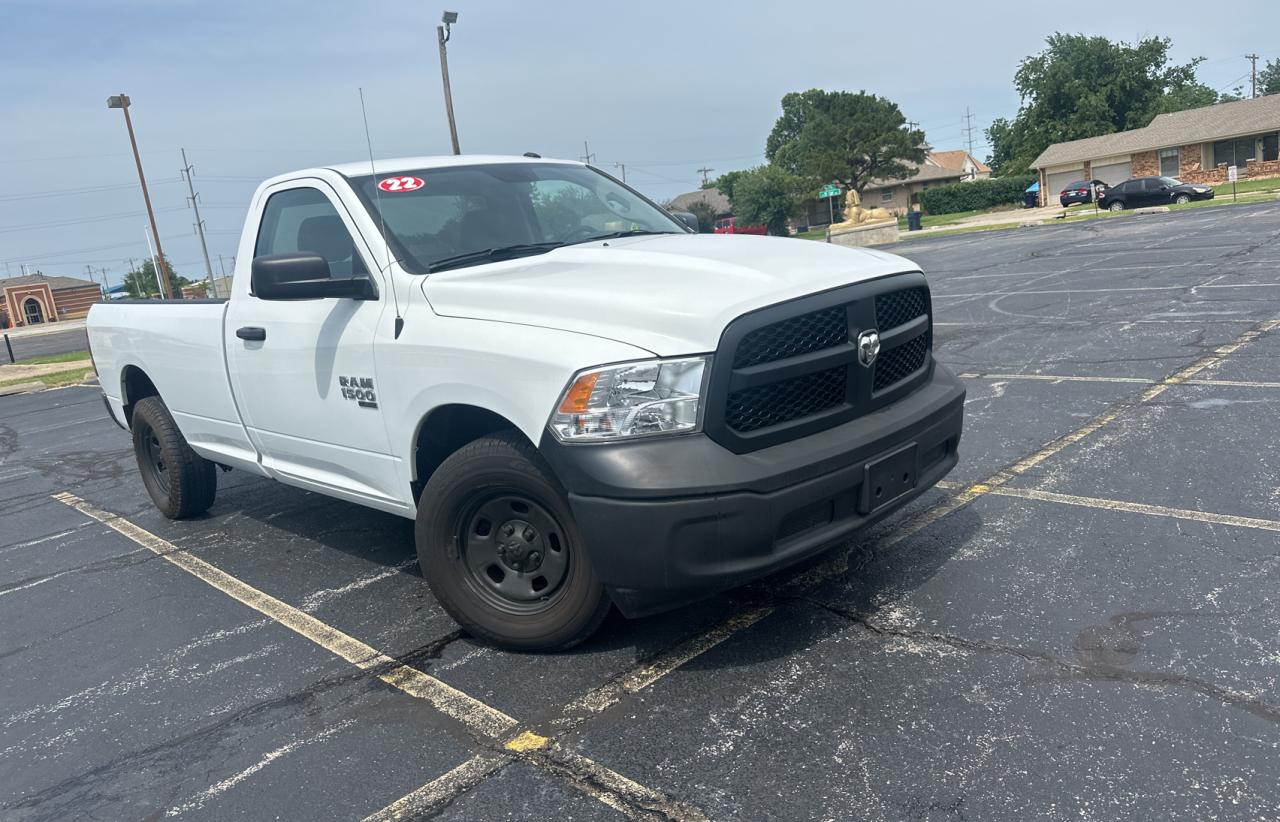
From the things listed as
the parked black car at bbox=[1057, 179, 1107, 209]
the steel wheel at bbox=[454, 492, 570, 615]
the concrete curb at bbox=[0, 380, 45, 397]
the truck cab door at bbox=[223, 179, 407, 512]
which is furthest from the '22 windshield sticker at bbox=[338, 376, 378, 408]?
the parked black car at bbox=[1057, 179, 1107, 209]

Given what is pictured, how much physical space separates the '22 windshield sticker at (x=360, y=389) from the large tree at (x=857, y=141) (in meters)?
74.2

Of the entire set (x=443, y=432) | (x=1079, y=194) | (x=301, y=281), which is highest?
(x=301, y=281)

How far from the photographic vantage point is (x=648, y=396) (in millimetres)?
3221

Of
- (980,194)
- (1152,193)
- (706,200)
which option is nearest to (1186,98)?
(980,194)

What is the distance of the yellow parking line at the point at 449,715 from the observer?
286 cm

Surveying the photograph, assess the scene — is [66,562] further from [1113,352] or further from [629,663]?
[1113,352]

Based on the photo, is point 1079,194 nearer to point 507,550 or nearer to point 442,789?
point 507,550

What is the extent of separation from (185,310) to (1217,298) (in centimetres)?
1066

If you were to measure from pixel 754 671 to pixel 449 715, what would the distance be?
111 cm

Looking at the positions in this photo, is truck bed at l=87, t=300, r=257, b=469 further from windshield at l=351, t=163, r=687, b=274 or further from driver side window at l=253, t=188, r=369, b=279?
windshield at l=351, t=163, r=687, b=274

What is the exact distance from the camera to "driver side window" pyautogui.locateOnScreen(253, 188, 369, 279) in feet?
15.1

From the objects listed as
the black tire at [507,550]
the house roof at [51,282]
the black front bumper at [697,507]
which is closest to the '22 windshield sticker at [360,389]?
the black tire at [507,550]

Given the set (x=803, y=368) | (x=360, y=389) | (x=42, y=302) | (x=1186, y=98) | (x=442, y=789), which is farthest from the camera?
(x=42, y=302)

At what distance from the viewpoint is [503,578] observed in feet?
12.5
